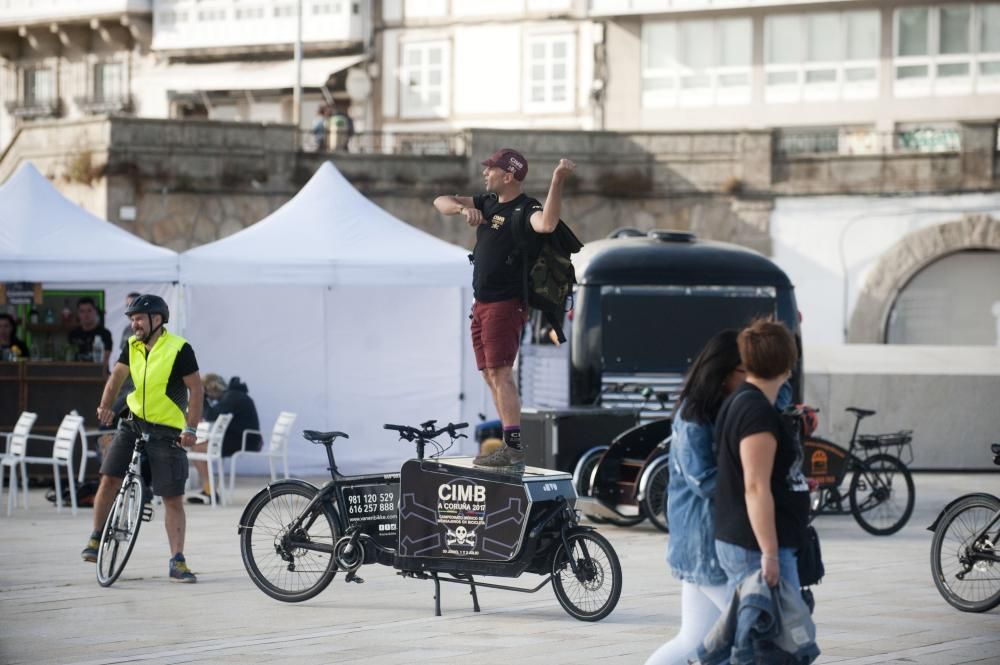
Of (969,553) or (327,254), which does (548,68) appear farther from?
(969,553)

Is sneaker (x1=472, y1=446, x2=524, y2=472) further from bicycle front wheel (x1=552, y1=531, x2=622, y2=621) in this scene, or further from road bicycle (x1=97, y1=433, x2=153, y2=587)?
road bicycle (x1=97, y1=433, x2=153, y2=587)

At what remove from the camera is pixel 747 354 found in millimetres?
6051

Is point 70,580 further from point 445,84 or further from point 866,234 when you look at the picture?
point 445,84

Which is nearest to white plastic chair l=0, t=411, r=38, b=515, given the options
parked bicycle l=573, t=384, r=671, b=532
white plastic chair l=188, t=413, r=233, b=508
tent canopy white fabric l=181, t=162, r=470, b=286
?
white plastic chair l=188, t=413, r=233, b=508

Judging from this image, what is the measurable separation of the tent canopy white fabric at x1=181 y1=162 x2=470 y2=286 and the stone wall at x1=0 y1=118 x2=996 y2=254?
47.3 ft

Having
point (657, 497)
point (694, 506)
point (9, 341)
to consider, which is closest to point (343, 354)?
point (9, 341)

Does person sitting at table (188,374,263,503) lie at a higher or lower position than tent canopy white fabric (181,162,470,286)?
lower

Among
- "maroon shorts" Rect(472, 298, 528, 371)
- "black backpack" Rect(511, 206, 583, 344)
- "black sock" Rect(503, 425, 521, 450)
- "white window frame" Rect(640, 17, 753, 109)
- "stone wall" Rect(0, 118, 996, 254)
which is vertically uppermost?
"white window frame" Rect(640, 17, 753, 109)

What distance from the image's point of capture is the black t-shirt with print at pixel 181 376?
11023 mm

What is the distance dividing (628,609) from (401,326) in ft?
35.2

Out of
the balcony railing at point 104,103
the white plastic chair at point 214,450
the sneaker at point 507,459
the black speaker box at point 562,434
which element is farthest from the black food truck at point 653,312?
the balcony railing at point 104,103

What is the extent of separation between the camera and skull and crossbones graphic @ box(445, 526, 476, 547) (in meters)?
9.60

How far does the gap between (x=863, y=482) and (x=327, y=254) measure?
6.35 metres

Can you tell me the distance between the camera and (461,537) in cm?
962
